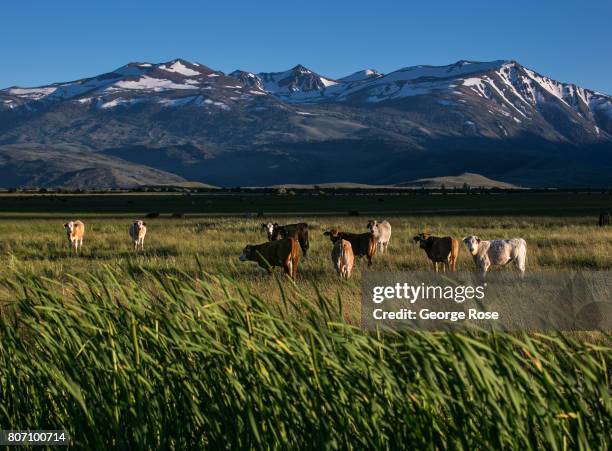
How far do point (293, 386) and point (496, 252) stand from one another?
14009 mm

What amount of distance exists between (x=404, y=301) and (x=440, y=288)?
170 cm

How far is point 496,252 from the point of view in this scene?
16.8 metres

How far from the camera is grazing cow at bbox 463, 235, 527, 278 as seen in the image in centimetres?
1664

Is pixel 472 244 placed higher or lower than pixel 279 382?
lower

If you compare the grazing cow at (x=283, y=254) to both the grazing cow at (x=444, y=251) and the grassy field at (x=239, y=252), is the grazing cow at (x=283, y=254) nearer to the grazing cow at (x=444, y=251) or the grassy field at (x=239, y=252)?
the grassy field at (x=239, y=252)

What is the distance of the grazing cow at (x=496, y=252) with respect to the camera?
1664 cm

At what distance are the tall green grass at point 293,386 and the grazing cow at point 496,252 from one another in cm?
1324

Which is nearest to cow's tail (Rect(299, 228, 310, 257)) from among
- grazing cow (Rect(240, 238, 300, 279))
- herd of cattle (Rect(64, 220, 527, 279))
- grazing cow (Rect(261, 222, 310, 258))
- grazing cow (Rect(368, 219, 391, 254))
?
grazing cow (Rect(261, 222, 310, 258))

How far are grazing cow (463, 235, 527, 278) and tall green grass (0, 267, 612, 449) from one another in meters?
13.2

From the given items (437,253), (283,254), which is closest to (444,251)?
(437,253)

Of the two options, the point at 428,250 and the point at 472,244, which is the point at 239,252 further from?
the point at 472,244

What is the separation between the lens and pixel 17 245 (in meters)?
30.2

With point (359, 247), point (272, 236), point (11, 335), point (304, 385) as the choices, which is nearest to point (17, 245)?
point (272, 236)

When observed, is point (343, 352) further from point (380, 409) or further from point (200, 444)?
point (200, 444)
